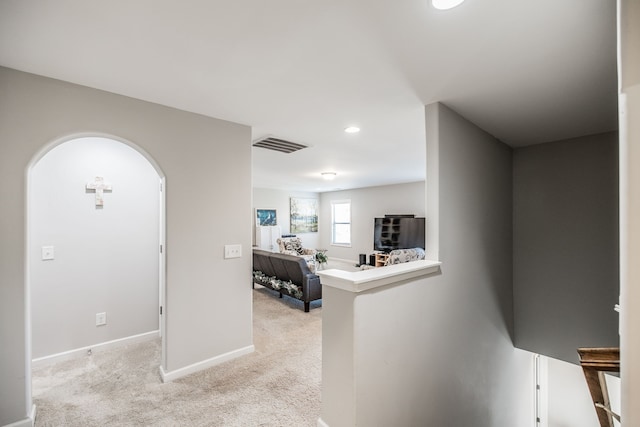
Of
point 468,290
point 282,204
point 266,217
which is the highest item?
point 282,204

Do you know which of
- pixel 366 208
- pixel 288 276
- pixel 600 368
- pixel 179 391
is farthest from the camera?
pixel 366 208

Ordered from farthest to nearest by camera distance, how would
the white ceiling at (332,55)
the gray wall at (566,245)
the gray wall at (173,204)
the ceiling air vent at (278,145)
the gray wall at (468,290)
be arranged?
the ceiling air vent at (278,145) → the gray wall at (566,245) → the gray wall at (468,290) → the gray wall at (173,204) → the white ceiling at (332,55)

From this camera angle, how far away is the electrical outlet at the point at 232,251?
2.75 metres

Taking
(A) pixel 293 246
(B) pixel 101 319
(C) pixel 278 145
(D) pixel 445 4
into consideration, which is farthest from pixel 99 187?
(A) pixel 293 246

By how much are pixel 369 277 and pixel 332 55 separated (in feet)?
4.41

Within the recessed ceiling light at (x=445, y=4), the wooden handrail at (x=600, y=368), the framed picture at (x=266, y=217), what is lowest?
the wooden handrail at (x=600, y=368)

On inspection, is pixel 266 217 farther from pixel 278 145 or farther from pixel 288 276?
pixel 278 145

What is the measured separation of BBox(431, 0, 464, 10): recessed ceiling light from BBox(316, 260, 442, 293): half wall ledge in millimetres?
1392

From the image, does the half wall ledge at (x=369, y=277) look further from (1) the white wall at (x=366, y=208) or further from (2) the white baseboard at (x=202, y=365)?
(1) the white wall at (x=366, y=208)

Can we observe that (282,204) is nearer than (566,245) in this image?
No

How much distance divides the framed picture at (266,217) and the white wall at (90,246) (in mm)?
5002

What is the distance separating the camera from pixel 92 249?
2951 millimetres

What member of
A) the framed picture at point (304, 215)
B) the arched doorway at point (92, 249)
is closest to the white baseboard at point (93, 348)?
the arched doorway at point (92, 249)

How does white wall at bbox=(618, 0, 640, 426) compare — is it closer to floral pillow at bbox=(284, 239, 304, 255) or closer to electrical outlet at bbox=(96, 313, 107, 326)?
electrical outlet at bbox=(96, 313, 107, 326)
